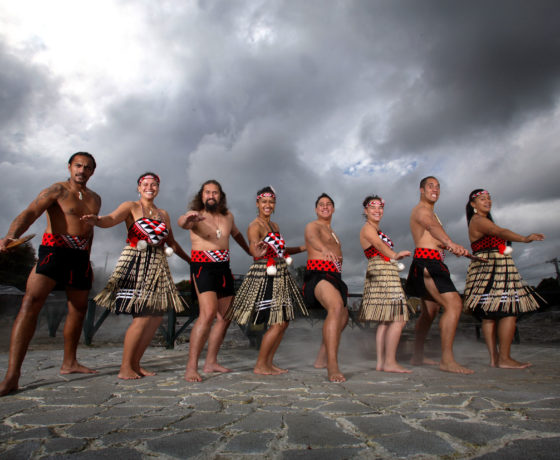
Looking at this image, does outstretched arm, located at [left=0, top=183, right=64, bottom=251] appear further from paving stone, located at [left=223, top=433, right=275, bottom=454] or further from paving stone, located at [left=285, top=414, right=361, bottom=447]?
paving stone, located at [left=285, top=414, right=361, bottom=447]

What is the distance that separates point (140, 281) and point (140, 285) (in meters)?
0.04

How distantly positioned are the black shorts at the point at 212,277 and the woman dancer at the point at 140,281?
24 centimetres

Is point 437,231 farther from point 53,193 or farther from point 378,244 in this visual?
point 53,193

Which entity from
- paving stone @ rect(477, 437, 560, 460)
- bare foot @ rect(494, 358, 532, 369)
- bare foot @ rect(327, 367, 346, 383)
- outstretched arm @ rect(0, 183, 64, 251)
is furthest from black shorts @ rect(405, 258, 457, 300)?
outstretched arm @ rect(0, 183, 64, 251)

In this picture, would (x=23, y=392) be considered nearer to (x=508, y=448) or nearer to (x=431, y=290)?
(x=508, y=448)

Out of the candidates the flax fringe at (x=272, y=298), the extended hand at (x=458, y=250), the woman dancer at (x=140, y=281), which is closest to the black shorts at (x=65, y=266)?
the woman dancer at (x=140, y=281)

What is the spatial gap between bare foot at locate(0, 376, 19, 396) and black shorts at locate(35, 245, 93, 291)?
2.56 ft

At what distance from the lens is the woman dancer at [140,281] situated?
3.34 m

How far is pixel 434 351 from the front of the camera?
18.8 feet

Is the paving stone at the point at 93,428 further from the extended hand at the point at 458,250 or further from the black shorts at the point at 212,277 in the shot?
the extended hand at the point at 458,250

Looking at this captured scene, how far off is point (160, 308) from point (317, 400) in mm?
1775

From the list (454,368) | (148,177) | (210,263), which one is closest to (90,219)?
(148,177)

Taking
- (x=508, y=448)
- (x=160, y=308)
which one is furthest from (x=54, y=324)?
(x=508, y=448)

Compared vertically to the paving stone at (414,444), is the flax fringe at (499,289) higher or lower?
higher
